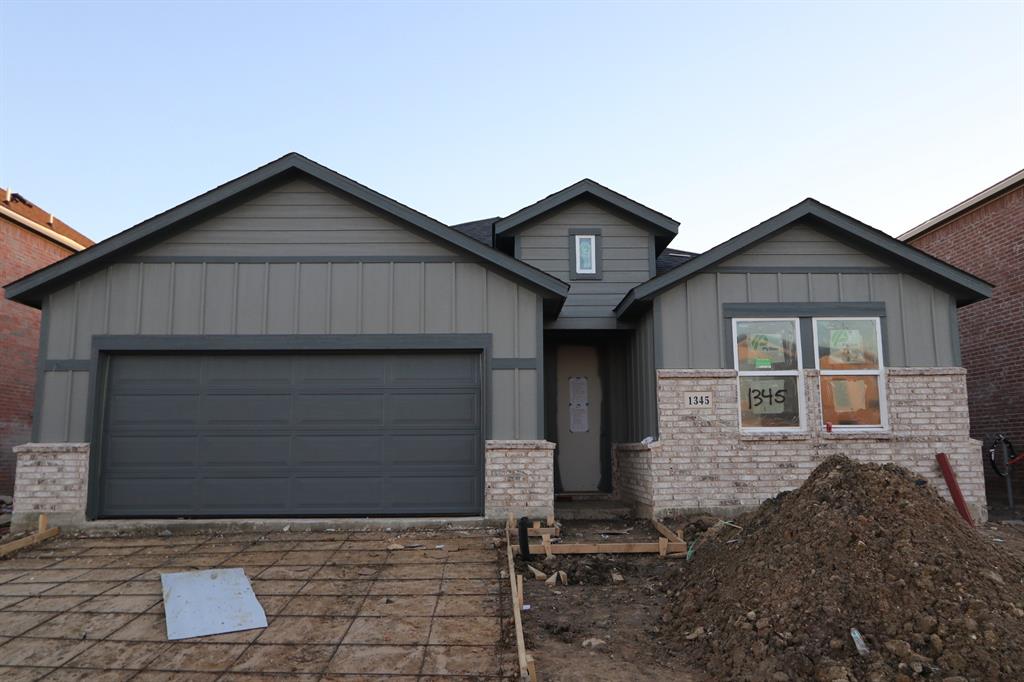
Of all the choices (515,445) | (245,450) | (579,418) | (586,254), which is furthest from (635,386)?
(245,450)

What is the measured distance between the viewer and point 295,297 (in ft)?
30.6

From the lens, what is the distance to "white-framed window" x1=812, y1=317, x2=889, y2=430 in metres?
9.49

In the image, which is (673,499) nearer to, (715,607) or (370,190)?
(715,607)

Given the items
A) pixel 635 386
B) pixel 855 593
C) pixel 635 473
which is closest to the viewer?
pixel 855 593

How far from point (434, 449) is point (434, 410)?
537mm

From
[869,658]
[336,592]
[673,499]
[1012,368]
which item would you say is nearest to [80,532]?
[336,592]

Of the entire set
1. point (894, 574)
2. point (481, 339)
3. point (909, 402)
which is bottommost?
point (894, 574)

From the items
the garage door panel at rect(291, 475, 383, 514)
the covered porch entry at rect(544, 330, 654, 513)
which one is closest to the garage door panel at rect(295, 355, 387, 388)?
the garage door panel at rect(291, 475, 383, 514)

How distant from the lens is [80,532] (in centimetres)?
872

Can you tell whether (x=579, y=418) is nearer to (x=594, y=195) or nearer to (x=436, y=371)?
(x=436, y=371)

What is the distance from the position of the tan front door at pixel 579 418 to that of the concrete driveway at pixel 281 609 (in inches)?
135

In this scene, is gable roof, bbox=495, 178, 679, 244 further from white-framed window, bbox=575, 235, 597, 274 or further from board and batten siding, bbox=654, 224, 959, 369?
board and batten siding, bbox=654, 224, 959, 369

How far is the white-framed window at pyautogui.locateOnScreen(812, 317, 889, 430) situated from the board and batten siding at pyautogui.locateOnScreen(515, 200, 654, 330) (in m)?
Result: 3.18

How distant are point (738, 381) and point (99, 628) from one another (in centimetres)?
797
